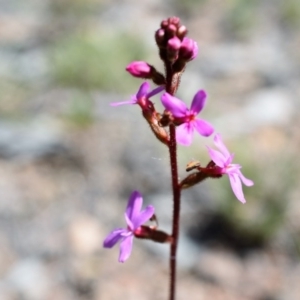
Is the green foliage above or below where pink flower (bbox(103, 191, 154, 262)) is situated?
above

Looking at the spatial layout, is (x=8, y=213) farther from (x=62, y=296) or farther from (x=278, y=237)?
(x=278, y=237)

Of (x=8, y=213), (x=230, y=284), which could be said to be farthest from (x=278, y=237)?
(x=8, y=213)

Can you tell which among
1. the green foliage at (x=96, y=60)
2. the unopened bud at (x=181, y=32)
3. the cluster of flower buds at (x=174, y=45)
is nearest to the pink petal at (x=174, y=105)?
the cluster of flower buds at (x=174, y=45)

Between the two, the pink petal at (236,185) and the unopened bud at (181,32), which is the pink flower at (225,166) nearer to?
→ the pink petal at (236,185)

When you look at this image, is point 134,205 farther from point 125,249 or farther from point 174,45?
point 174,45

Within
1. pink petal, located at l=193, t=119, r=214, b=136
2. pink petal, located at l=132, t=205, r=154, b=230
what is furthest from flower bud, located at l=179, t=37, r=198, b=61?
pink petal, located at l=132, t=205, r=154, b=230

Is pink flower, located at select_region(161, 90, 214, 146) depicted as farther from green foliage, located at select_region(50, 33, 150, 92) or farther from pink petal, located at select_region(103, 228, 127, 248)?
green foliage, located at select_region(50, 33, 150, 92)

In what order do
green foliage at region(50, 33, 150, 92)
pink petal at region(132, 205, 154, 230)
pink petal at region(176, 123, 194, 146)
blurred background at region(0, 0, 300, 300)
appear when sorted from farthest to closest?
1. green foliage at region(50, 33, 150, 92)
2. blurred background at region(0, 0, 300, 300)
3. pink petal at region(132, 205, 154, 230)
4. pink petal at region(176, 123, 194, 146)
